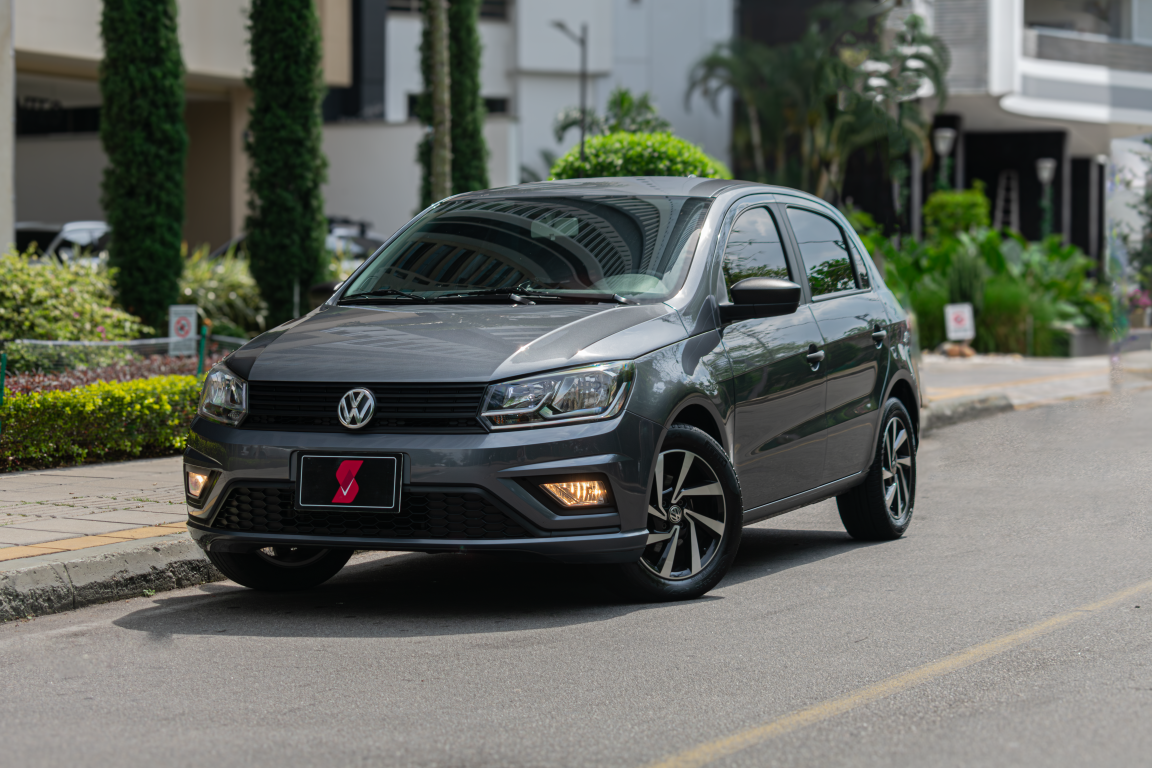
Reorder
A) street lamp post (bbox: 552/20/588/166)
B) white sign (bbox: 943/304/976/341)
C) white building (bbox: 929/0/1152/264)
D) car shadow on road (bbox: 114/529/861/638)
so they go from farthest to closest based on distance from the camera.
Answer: street lamp post (bbox: 552/20/588/166)
white building (bbox: 929/0/1152/264)
white sign (bbox: 943/304/976/341)
car shadow on road (bbox: 114/529/861/638)

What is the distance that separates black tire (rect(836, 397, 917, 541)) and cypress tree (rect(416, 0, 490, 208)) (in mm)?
17469

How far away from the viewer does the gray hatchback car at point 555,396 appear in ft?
18.3

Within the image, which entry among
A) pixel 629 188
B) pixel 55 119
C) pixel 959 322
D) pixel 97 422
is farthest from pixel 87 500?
pixel 55 119

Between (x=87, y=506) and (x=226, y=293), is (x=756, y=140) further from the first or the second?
(x=87, y=506)

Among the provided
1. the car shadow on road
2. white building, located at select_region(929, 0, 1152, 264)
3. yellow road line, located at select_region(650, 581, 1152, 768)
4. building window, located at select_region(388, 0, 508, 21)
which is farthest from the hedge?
building window, located at select_region(388, 0, 508, 21)

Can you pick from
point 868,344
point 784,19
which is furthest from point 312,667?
point 784,19

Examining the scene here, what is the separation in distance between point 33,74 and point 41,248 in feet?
11.6

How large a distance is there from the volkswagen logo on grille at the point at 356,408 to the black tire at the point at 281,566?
903 millimetres

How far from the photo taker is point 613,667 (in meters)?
5.12

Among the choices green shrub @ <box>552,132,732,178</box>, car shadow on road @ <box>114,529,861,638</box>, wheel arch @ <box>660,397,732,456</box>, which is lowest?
car shadow on road @ <box>114,529,861,638</box>

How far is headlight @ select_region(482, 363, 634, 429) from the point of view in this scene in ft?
18.2

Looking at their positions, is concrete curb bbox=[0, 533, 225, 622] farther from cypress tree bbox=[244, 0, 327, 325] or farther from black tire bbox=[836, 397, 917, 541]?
cypress tree bbox=[244, 0, 327, 325]

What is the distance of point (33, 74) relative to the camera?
24156 mm

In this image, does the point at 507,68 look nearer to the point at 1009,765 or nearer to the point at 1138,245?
the point at 1138,245
